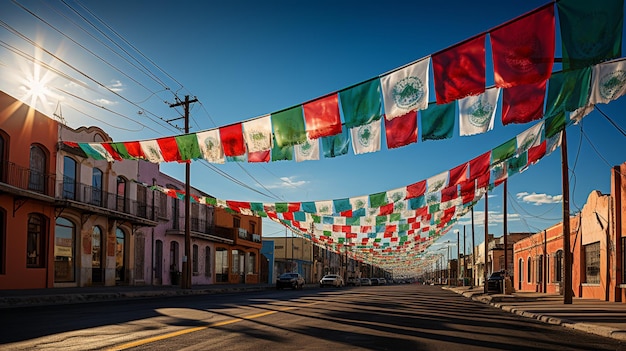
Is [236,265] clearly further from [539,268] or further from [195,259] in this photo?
[539,268]

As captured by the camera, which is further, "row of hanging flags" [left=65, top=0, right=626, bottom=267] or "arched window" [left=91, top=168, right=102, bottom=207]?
"arched window" [left=91, top=168, right=102, bottom=207]

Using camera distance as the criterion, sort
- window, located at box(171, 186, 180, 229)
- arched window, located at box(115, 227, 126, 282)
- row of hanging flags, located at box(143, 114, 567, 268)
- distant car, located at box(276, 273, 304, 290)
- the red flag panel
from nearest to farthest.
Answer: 1. the red flag panel
2. row of hanging flags, located at box(143, 114, 567, 268)
3. arched window, located at box(115, 227, 126, 282)
4. window, located at box(171, 186, 180, 229)
5. distant car, located at box(276, 273, 304, 290)

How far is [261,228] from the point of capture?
61.7 meters

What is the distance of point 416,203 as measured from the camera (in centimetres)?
2614

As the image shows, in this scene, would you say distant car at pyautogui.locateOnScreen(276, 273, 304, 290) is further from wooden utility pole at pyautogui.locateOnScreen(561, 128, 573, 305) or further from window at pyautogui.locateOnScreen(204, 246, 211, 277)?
wooden utility pole at pyautogui.locateOnScreen(561, 128, 573, 305)

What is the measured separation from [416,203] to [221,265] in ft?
93.7

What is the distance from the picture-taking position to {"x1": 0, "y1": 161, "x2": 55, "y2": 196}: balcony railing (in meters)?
24.5

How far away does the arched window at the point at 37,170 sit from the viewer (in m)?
26.3

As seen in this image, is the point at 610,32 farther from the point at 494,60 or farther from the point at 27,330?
the point at 27,330

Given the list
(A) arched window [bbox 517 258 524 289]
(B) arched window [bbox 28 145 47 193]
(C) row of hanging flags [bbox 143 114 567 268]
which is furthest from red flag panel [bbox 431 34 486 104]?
(A) arched window [bbox 517 258 524 289]

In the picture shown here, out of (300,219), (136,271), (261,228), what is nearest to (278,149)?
(300,219)

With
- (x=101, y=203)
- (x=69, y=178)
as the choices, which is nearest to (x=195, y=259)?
(x=101, y=203)

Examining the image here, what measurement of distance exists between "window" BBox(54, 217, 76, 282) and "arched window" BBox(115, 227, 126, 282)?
4.19m

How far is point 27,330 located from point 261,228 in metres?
51.8
